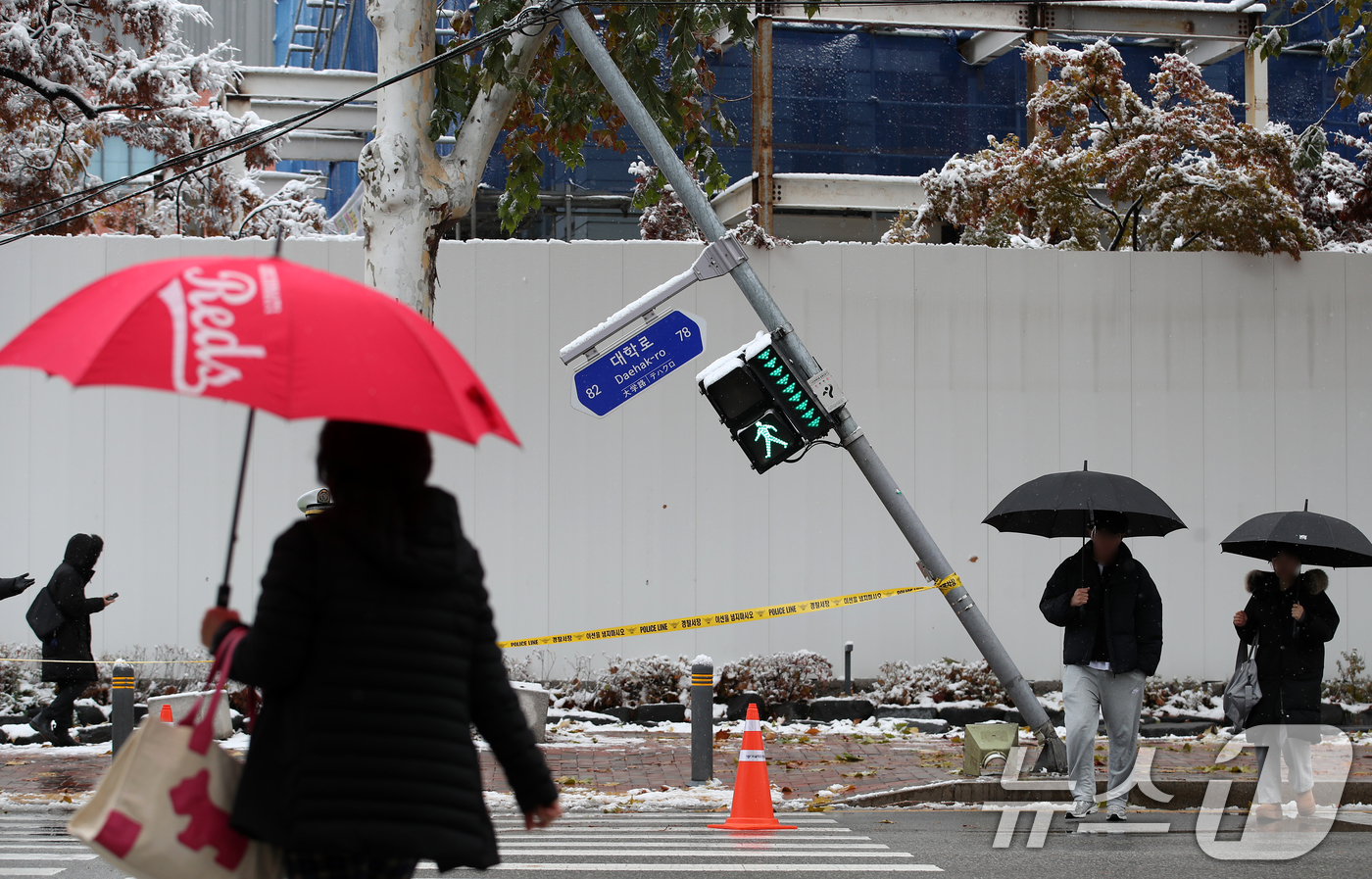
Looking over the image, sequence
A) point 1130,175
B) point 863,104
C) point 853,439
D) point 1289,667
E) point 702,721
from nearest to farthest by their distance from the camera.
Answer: point 1289,667
point 702,721
point 853,439
point 1130,175
point 863,104

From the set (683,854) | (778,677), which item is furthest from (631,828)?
(778,677)

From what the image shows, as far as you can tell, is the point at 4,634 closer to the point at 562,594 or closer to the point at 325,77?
the point at 562,594

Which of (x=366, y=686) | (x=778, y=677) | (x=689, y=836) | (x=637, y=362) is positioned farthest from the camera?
(x=778, y=677)

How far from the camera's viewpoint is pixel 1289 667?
897cm

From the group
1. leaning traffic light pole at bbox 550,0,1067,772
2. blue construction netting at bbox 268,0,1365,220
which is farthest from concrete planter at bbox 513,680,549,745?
blue construction netting at bbox 268,0,1365,220

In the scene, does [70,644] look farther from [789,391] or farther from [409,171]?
[789,391]

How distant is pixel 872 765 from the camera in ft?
36.6

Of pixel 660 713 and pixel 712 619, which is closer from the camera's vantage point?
pixel 660 713

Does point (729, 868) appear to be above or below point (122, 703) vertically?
below

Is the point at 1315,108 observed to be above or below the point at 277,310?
above

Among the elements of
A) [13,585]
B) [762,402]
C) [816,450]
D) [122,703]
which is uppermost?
[762,402]

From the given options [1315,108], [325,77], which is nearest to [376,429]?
[325,77]

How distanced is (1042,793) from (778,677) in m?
4.47

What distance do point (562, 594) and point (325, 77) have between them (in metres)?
14.8
